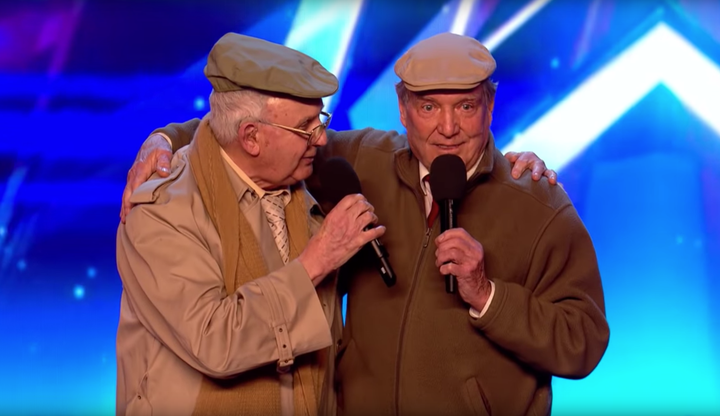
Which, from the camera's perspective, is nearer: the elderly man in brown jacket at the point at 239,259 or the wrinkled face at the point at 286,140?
the elderly man in brown jacket at the point at 239,259

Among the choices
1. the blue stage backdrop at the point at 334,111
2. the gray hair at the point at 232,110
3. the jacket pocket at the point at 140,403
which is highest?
the blue stage backdrop at the point at 334,111

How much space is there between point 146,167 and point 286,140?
381 millimetres

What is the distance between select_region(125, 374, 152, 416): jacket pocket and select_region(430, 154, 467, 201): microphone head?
0.83 m

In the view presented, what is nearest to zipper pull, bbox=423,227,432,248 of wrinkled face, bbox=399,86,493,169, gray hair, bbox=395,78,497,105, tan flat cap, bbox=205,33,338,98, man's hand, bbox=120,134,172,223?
wrinkled face, bbox=399,86,493,169

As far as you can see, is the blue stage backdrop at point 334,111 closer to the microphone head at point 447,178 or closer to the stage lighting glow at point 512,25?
the stage lighting glow at point 512,25

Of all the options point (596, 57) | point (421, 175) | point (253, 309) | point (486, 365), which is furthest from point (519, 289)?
point (596, 57)

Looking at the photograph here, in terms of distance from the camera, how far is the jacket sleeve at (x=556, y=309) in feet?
7.07

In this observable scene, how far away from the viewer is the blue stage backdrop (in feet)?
12.3

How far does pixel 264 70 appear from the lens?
216 centimetres

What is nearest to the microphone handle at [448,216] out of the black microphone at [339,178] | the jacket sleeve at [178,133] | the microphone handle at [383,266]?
the microphone handle at [383,266]

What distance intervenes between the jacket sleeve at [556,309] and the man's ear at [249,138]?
0.67 metres

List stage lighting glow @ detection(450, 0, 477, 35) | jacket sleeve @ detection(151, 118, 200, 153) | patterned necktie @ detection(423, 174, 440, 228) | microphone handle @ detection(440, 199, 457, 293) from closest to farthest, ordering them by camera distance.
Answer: microphone handle @ detection(440, 199, 457, 293), patterned necktie @ detection(423, 174, 440, 228), jacket sleeve @ detection(151, 118, 200, 153), stage lighting glow @ detection(450, 0, 477, 35)

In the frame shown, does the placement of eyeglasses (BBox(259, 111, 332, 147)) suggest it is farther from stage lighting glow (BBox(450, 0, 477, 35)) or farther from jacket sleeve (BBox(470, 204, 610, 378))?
stage lighting glow (BBox(450, 0, 477, 35))

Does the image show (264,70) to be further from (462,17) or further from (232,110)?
(462,17)
